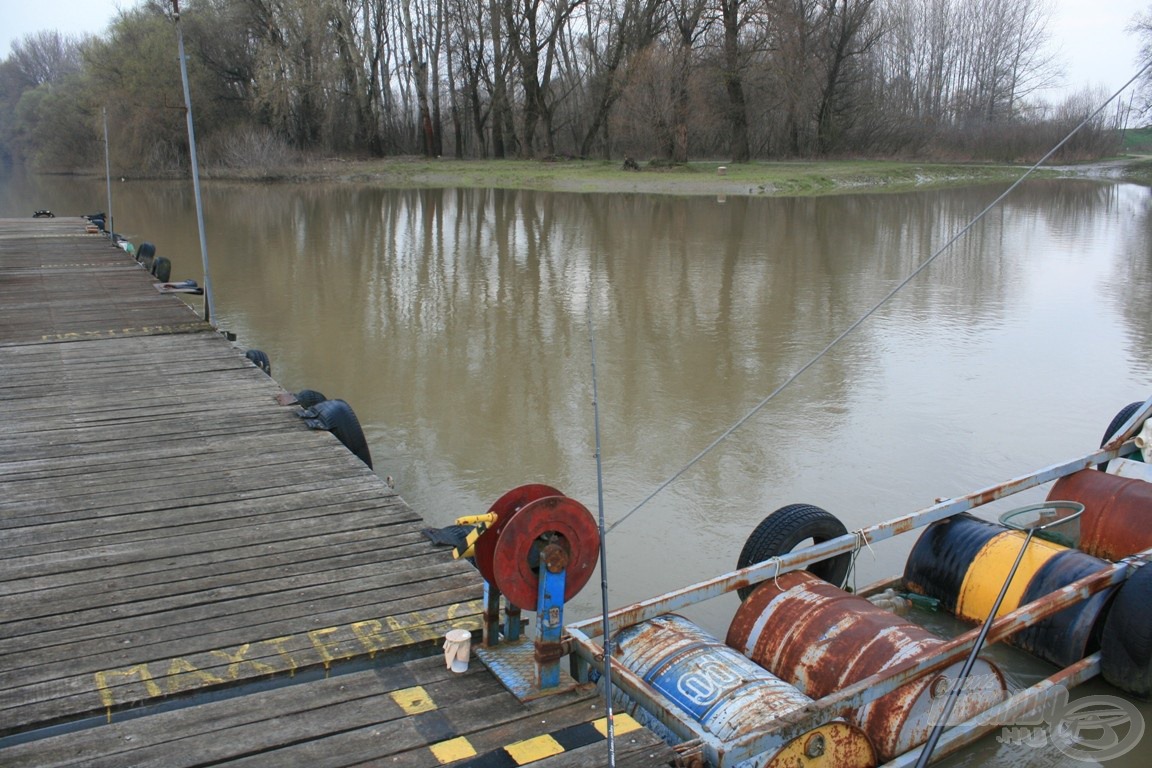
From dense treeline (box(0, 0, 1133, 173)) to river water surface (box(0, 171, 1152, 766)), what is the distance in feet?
65.9

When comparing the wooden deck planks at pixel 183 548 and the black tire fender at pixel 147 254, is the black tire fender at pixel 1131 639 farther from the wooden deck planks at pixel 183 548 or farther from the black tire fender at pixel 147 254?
the black tire fender at pixel 147 254

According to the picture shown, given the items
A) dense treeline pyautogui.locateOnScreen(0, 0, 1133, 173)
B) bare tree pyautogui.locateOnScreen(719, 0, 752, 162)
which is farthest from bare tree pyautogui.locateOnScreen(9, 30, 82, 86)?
bare tree pyautogui.locateOnScreen(719, 0, 752, 162)

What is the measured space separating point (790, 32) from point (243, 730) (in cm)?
4211

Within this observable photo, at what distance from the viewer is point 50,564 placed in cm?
473

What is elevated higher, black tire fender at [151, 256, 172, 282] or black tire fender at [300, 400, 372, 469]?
black tire fender at [151, 256, 172, 282]

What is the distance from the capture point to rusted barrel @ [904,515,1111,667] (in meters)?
5.02

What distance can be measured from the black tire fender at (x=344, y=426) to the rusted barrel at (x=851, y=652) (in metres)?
3.14

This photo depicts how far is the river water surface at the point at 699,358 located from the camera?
7.27m

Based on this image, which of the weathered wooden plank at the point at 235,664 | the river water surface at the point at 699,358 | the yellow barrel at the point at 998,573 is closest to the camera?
the weathered wooden plank at the point at 235,664

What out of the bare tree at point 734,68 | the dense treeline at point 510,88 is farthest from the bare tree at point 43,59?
the bare tree at point 734,68
